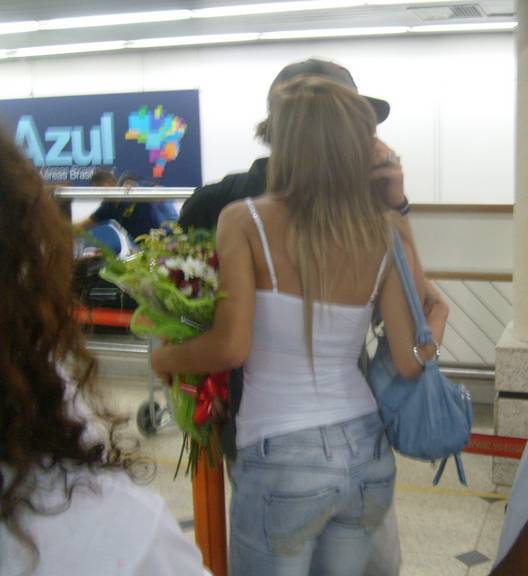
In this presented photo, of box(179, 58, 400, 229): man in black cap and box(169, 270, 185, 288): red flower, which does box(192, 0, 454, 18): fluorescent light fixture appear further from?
box(169, 270, 185, 288): red flower

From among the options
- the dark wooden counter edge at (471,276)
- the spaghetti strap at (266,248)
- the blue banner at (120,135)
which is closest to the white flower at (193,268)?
the spaghetti strap at (266,248)

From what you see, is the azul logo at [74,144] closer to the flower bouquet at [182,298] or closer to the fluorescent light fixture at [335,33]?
the fluorescent light fixture at [335,33]

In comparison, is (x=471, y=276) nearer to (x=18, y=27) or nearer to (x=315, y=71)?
(x=315, y=71)

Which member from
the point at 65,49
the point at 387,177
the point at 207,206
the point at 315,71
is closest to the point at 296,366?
the point at 387,177

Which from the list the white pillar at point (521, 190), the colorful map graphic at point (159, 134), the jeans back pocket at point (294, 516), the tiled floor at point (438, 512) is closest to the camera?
the jeans back pocket at point (294, 516)

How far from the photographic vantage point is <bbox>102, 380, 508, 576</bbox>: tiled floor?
3.08m

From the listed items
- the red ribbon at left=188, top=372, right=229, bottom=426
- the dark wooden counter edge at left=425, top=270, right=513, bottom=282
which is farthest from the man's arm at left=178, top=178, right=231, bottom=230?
the dark wooden counter edge at left=425, top=270, right=513, bottom=282

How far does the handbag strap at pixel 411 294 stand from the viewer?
1546mm

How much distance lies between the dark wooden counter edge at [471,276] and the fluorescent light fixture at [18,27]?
6298 mm

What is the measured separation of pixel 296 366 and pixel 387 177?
19.4 inches

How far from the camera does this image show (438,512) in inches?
139

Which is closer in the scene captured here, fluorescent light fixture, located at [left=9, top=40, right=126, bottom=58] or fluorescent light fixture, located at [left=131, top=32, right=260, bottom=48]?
fluorescent light fixture, located at [left=131, top=32, right=260, bottom=48]

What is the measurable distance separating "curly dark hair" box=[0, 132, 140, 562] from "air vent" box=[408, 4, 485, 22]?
7.81 m

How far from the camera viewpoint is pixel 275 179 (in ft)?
5.11
